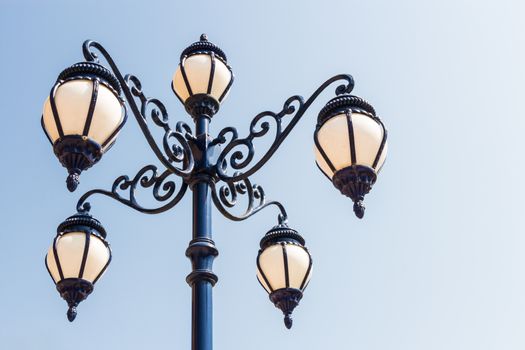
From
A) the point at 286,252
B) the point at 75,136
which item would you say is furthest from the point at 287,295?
the point at 75,136

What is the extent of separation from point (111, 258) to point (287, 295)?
57.0 inches

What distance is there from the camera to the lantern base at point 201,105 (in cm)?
555

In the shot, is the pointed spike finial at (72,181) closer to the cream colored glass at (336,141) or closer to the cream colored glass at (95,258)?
the cream colored glass at (336,141)

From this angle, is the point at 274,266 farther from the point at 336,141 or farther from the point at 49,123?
the point at 49,123

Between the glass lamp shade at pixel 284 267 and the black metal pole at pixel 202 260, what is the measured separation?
1.39 metres

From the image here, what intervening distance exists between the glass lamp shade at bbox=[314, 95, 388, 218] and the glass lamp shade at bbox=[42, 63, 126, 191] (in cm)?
128

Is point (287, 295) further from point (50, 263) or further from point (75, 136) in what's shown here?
point (75, 136)

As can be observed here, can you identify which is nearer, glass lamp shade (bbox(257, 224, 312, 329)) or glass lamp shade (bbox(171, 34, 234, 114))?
glass lamp shade (bbox(171, 34, 234, 114))

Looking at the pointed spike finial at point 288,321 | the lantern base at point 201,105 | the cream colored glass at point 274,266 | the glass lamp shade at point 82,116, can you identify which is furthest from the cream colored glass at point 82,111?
the pointed spike finial at point 288,321

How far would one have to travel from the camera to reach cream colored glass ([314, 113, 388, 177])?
14.6 ft

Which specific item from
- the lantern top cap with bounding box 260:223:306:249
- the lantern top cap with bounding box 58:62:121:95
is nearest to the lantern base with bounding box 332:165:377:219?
the lantern top cap with bounding box 58:62:121:95

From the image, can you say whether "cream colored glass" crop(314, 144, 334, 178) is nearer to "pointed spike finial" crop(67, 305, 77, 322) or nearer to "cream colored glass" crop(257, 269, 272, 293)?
"cream colored glass" crop(257, 269, 272, 293)

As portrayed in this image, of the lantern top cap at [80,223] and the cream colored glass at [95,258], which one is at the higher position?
the lantern top cap at [80,223]

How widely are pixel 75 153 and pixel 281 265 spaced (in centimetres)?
240
